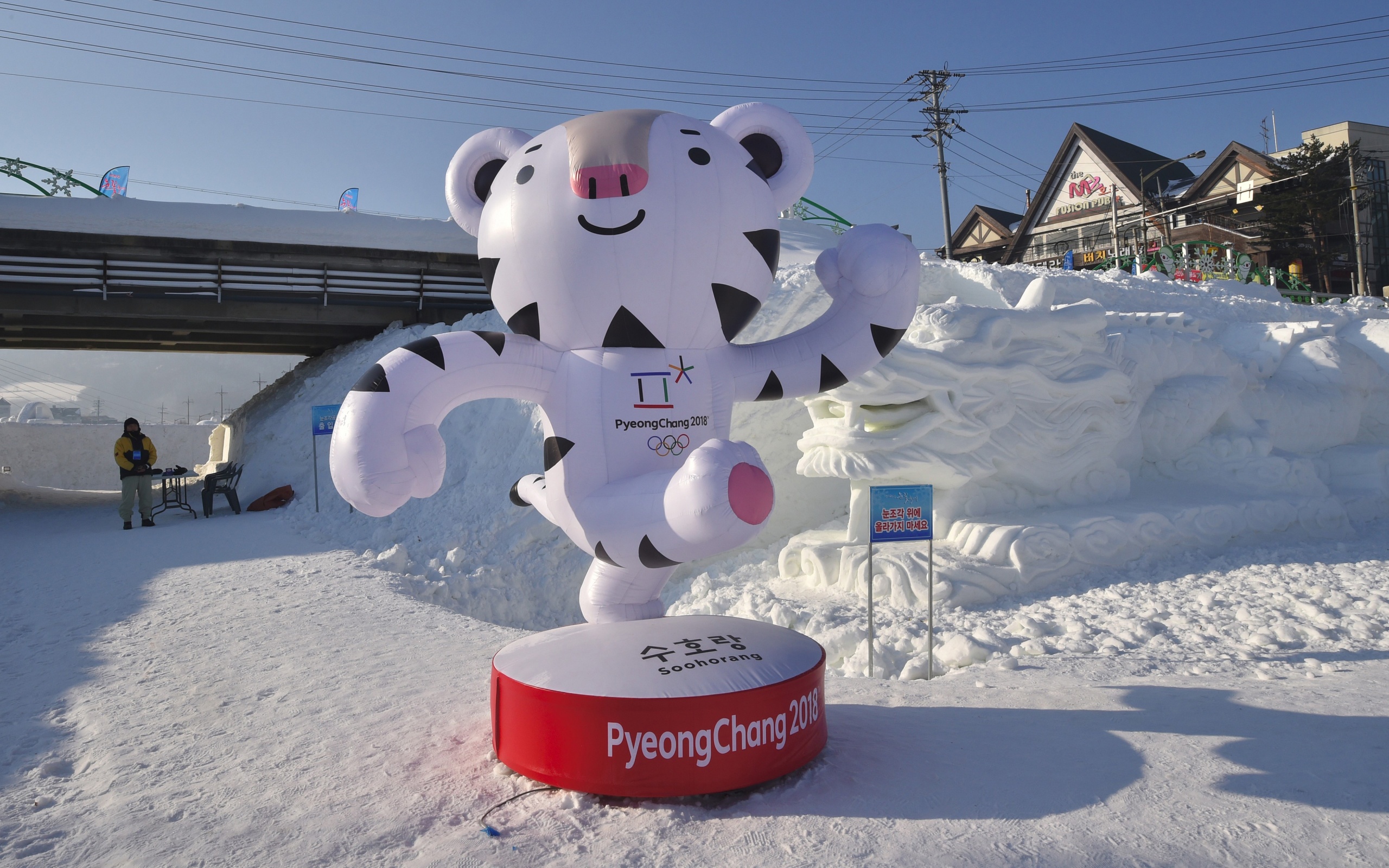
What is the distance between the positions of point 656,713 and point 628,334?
1459 mm

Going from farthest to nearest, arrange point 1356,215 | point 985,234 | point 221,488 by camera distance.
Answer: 1. point 985,234
2. point 1356,215
3. point 221,488

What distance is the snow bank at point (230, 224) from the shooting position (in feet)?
43.5

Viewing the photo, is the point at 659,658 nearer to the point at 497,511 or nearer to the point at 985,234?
the point at 497,511

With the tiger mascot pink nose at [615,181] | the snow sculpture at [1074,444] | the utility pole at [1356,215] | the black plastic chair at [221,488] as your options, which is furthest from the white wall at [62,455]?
the utility pole at [1356,215]

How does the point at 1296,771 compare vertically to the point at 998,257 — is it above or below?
below

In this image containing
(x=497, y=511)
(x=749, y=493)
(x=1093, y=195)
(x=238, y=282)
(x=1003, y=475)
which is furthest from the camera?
(x=1093, y=195)

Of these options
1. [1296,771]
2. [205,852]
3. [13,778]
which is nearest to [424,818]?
[205,852]

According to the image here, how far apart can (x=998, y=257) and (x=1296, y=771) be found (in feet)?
106

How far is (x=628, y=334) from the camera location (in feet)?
11.1

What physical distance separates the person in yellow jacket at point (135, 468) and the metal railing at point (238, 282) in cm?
429

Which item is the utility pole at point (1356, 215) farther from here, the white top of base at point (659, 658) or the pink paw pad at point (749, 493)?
the pink paw pad at point (749, 493)

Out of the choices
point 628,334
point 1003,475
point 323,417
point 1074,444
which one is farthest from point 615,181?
point 323,417

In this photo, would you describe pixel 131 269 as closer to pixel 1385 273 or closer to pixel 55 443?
pixel 55 443

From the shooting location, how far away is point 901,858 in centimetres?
269
